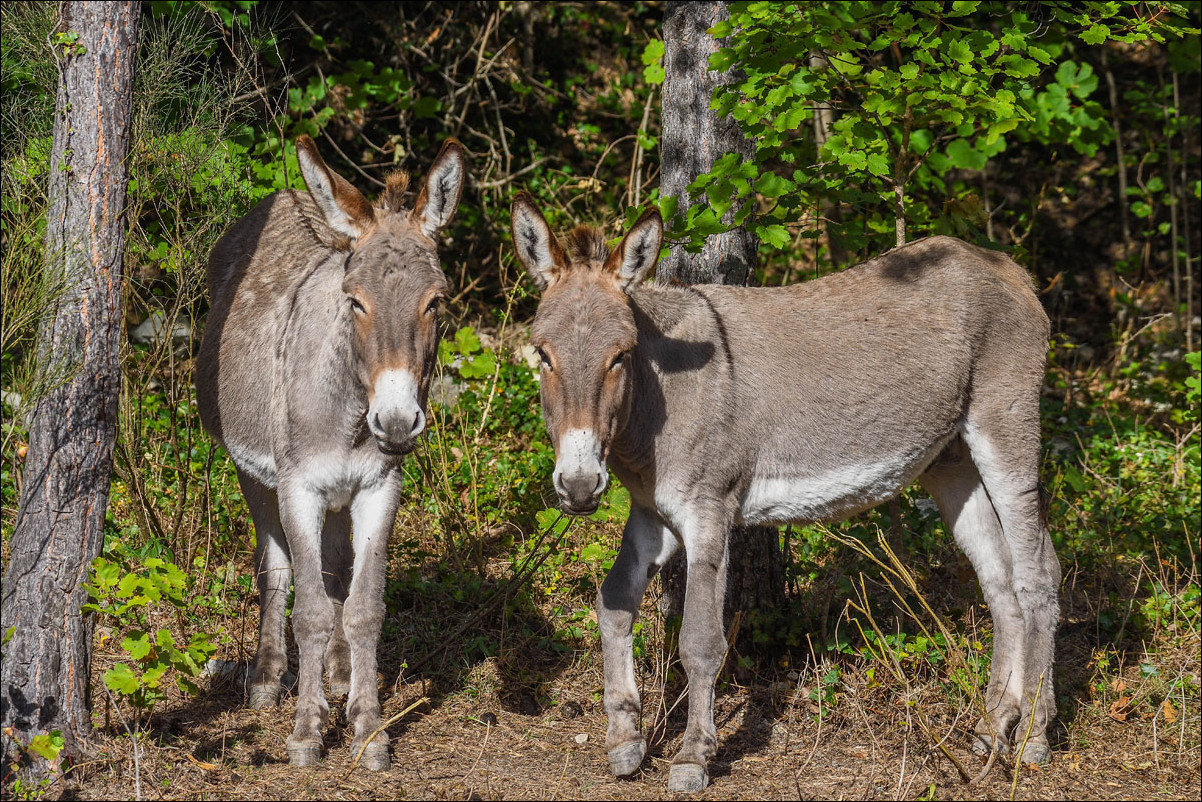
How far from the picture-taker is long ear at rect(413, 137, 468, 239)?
4152mm

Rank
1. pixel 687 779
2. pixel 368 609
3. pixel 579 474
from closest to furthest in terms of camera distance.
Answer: pixel 579 474
pixel 687 779
pixel 368 609

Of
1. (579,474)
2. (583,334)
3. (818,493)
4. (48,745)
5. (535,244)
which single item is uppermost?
(535,244)

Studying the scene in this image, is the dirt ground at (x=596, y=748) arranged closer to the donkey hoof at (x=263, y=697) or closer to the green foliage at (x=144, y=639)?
the donkey hoof at (x=263, y=697)

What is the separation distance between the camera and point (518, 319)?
899cm

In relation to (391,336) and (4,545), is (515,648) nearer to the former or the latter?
(391,336)

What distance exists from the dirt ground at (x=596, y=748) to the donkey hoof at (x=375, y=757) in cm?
6

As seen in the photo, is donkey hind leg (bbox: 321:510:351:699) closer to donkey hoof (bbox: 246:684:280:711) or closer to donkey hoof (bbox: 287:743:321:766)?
donkey hoof (bbox: 246:684:280:711)

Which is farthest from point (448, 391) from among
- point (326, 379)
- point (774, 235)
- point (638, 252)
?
point (638, 252)

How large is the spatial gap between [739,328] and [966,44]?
1410mm

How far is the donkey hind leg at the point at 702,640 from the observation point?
398 cm

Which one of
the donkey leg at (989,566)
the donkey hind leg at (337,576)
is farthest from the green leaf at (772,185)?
the donkey hind leg at (337,576)

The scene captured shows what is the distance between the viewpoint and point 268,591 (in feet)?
16.3

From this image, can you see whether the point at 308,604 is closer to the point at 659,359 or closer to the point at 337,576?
the point at 337,576

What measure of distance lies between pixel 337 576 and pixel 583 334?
6.44 ft
